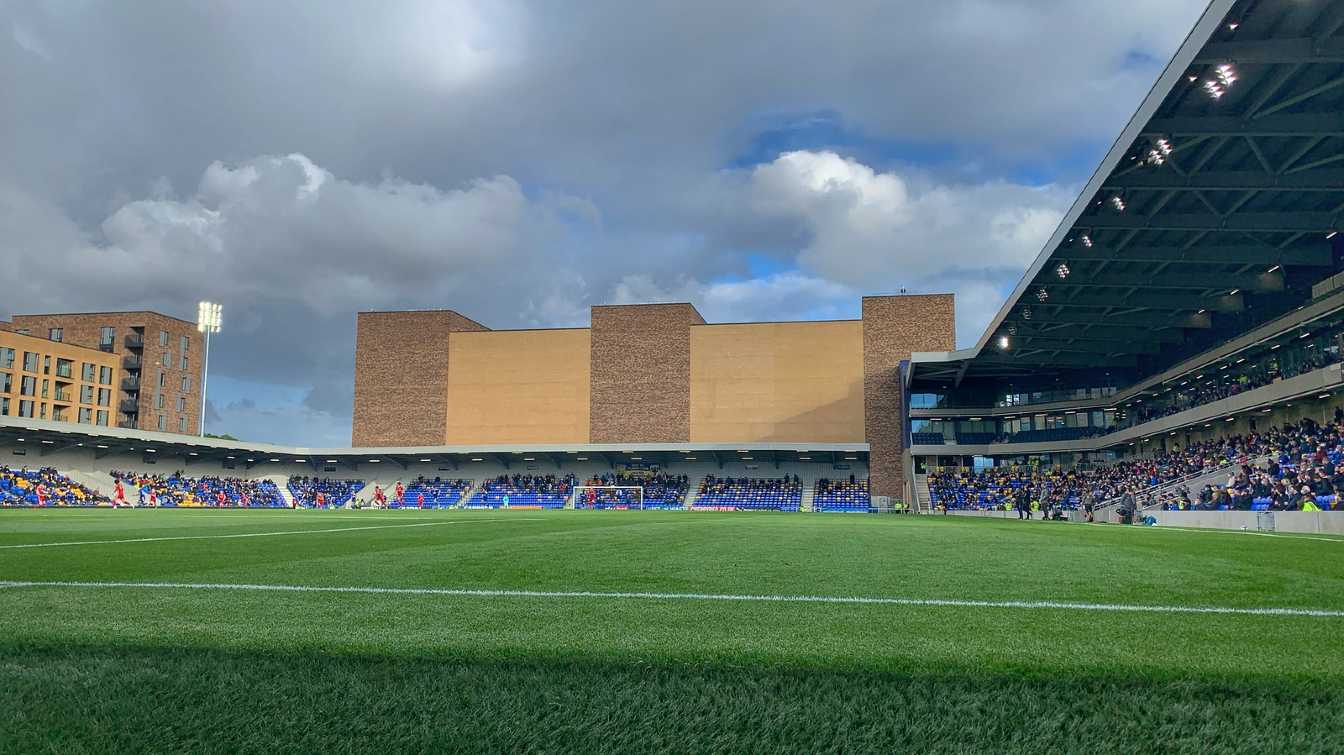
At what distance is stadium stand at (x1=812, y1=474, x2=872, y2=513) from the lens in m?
62.5

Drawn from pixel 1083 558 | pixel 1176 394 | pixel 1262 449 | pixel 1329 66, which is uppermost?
pixel 1329 66

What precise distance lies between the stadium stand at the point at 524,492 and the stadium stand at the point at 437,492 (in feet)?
4.48

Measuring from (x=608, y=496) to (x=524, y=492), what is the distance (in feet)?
22.1

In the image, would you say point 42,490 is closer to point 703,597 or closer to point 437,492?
point 437,492

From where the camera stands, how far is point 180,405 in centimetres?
9006

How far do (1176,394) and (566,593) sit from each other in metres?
48.7

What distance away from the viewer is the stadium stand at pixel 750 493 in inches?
2507

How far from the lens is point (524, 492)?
68.9 m

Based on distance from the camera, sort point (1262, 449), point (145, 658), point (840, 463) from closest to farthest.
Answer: point (145, 658) < point (1262, 449) < point (840, 463)

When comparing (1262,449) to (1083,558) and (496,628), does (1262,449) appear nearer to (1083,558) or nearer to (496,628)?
(1083,558)

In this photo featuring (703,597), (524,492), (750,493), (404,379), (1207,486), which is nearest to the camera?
(703,597)

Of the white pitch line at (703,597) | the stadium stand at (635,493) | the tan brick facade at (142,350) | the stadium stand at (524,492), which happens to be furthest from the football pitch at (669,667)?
the tan brick facade at (142,350)

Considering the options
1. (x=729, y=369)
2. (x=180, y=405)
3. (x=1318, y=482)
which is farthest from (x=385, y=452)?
(x=1318, y=482)

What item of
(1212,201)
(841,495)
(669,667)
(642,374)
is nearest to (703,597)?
(669,667)
